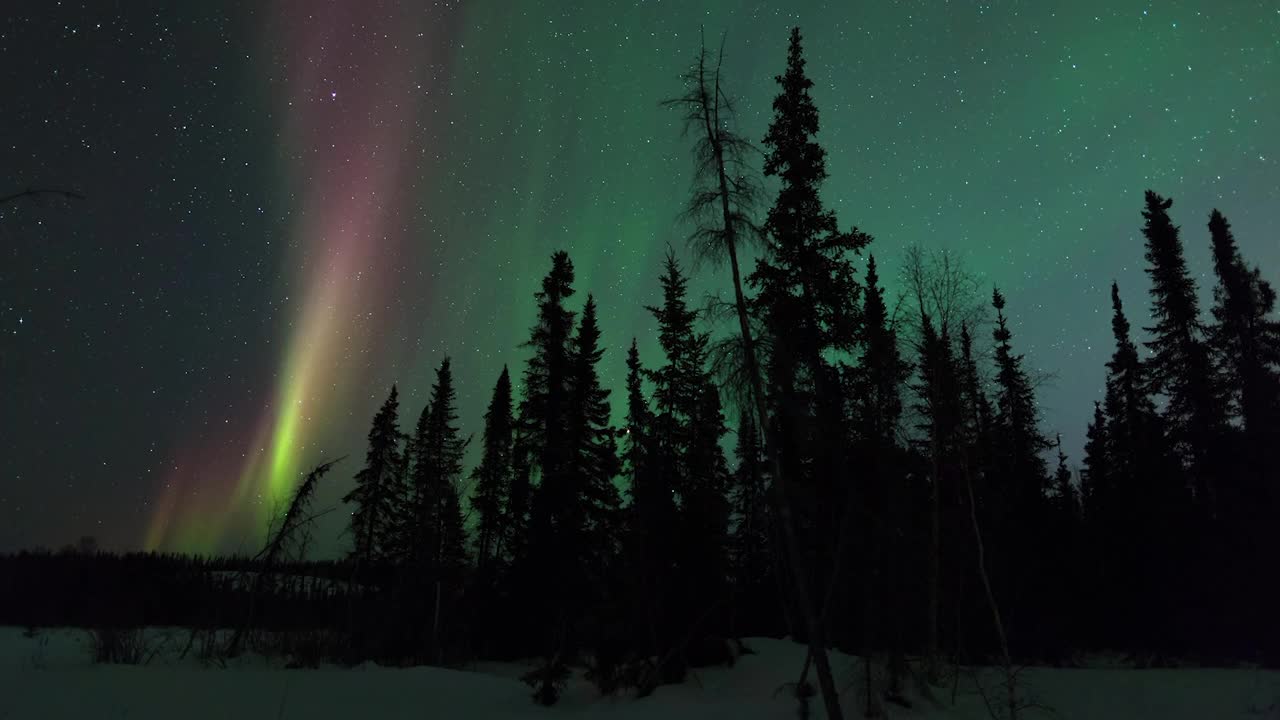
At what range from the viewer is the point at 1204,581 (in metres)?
25.5

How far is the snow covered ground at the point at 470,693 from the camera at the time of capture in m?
9.50

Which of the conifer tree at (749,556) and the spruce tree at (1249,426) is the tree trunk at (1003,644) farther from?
the spruce tree at (1249,426)

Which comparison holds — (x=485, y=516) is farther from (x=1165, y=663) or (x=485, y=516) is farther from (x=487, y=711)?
(x=1165, y=663)

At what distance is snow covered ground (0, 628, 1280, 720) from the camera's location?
9500 millimetres

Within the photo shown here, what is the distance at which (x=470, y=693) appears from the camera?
1401 centimetres

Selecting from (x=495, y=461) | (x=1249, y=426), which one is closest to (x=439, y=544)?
(x=495, y=461)

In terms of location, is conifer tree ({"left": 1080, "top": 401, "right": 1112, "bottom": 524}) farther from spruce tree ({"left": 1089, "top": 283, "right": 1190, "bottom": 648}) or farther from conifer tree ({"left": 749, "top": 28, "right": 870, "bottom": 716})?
conifer tree ({"left": 749, "top": 28, "right": 870, "bottom": 716})

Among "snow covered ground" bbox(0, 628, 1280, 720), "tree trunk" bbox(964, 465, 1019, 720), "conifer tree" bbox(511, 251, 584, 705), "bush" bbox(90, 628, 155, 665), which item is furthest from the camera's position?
"conifer tree" bbox(511, 251, 584, 705)

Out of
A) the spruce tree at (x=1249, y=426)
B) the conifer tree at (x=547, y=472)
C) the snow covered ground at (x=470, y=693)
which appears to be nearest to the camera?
the snow covered ground at (x=470, y=693)

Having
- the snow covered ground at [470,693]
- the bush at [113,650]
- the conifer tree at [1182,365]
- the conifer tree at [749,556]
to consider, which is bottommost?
the snow covered ground at [470,693]

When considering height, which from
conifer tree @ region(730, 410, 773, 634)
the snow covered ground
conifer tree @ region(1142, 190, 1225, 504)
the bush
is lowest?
the snow covered ground

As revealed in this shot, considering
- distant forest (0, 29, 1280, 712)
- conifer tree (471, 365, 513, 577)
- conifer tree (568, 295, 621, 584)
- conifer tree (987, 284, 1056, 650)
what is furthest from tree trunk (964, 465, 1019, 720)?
conifer tree (471, 365, 513, 577)

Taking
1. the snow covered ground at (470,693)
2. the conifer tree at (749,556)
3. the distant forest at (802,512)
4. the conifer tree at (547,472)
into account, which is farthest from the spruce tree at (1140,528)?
the conifer tree at (547,472)

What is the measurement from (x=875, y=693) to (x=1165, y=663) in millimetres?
20276
